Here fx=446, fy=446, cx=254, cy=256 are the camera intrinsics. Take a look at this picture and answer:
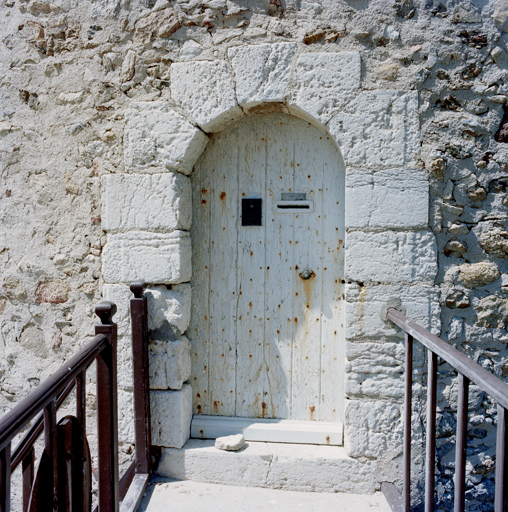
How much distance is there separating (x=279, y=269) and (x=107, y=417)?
1284 millimetres

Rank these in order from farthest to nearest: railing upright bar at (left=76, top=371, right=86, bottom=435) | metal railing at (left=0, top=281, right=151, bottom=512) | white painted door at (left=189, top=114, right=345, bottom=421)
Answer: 1. white painted door at (left=189, top=114, right=345, bottom=421)
2. railing upright bar at (left=76, top=371, right=86, bottom=435)
3. metal railing at (left=0, top=281, right=151, bottom=512)

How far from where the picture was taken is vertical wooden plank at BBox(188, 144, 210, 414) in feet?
9.29

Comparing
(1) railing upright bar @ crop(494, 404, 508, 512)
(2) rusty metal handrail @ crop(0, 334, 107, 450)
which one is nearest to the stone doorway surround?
(2) rusty metal handrail @ crop(0, 334, 107, 450)

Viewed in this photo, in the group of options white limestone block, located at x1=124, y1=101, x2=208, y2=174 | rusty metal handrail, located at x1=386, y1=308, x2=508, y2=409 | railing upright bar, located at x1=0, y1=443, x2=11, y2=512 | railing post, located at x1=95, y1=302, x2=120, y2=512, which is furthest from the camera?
white limestone block, located at x1=124, y1=101, x2=208, y2=174

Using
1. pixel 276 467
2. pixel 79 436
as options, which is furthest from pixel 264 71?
pixel 276 467

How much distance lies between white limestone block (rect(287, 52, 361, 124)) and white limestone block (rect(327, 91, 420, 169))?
0.06 meters

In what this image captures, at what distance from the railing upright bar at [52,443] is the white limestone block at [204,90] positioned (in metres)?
1.74

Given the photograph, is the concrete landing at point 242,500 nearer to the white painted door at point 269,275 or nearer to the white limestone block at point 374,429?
the white limestone block at point 374,429

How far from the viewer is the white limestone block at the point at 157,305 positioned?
2.64m

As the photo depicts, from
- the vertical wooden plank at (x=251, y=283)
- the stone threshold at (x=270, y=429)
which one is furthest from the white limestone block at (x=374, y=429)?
the vertical wooden plank at (x=251, y=283)

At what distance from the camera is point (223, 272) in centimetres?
283

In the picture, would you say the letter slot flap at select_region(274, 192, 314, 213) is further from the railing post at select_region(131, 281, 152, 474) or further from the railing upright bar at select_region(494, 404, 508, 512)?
the railing upright bar at select_region(494, 404, 508, 512)

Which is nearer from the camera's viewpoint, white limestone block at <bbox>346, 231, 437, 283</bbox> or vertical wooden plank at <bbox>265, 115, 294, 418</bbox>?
white limestone block at <bbox>346, 231, 437, 283</bbox>

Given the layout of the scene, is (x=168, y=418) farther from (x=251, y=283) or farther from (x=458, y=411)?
(x=458, y=411)
